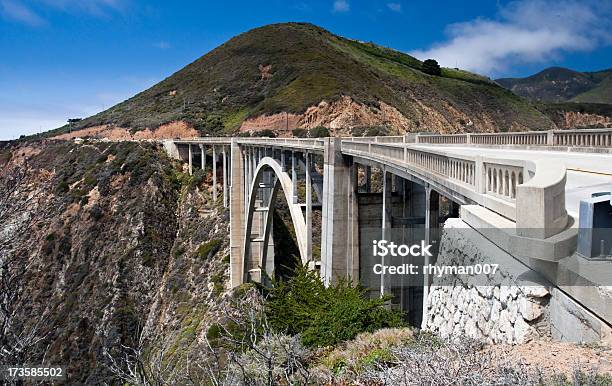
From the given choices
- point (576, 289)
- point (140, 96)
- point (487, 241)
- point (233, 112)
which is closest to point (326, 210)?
point (487, 241)

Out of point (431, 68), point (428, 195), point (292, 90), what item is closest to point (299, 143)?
point (428, 195)

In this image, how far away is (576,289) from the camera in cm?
367

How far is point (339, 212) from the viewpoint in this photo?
589 inches

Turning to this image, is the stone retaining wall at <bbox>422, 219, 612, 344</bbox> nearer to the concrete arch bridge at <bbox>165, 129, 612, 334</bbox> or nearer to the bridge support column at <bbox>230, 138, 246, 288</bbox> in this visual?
the concrete arch bridge at <bbox>165, 129, 612, 334</bbox>

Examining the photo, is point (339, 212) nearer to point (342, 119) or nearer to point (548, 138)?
point (548, 138)

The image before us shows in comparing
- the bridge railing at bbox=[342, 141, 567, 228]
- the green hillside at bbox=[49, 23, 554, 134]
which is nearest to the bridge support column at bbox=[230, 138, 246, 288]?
the bridge railing at bbox=[342, 141, 567, 228]

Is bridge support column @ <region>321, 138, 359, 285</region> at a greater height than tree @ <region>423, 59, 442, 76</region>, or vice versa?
tree @ <region>423, 59, 442, 76</region>

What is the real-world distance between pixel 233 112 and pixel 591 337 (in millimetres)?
75923

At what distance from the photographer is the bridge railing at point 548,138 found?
11438mm

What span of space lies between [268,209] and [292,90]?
142 ft

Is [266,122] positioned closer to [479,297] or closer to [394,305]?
[394,305]

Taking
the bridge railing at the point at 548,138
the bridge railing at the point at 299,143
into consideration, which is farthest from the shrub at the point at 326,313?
the bridge railing at the point at 548,138

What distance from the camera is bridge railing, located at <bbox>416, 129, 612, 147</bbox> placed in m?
11.4

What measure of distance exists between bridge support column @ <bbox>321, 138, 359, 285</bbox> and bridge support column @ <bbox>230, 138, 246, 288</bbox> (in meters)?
17.5
